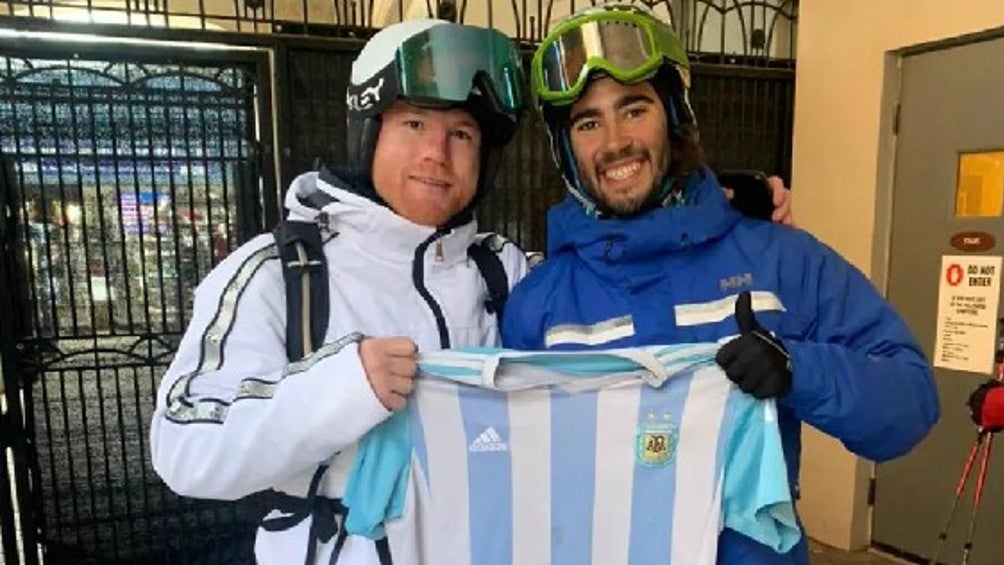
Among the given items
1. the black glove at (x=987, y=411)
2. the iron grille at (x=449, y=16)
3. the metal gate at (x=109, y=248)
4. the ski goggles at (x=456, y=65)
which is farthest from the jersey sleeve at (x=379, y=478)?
the black glove at (x=987, y=411)

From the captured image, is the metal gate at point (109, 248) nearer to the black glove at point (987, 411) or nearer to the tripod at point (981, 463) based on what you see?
the black glove at point (987, 411)

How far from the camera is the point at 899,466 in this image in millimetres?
3547

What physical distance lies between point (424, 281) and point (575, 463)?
17.1 inches

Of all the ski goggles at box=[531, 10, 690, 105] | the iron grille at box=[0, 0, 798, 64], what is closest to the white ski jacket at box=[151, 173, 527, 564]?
the ski goggles at box=[531, 10, 690, 105]

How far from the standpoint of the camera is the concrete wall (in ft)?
11.5

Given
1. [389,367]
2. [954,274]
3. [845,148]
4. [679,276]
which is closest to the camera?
[389,367]

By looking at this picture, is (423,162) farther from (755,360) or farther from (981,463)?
(981,463)

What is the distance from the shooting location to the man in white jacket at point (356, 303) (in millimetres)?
1056

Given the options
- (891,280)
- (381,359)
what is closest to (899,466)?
(891,280)

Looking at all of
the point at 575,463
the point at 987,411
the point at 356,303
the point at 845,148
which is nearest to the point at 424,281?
the point at 356,303

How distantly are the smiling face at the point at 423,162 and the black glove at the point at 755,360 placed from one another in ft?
1.91

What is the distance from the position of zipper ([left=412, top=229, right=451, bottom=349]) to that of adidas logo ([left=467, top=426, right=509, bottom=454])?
0.21 meters

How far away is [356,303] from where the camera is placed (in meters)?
1.31

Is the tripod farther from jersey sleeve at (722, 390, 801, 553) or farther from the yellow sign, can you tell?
jersey sleeve at (722, 390, 801, 553)
